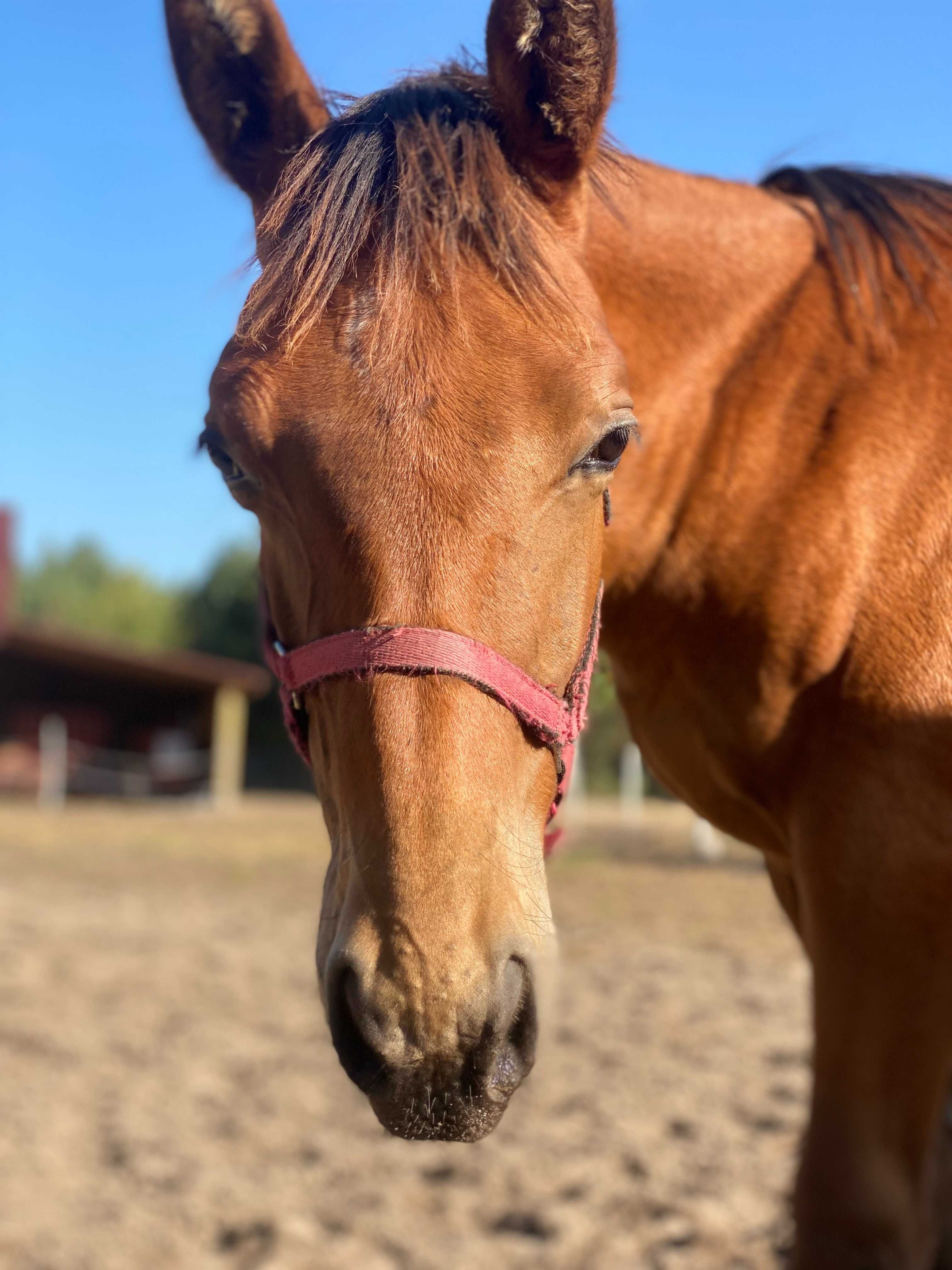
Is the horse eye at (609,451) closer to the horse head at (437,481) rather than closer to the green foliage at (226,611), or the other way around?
the horse head at (437,481)

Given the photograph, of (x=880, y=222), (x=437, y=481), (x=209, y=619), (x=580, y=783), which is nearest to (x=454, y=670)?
(x=437, y=481)

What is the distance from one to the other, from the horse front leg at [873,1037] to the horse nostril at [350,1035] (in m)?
0.87

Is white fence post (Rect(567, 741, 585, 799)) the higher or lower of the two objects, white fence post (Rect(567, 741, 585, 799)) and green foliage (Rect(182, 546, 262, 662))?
the higher

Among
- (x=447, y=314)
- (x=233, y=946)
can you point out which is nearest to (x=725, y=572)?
(x=447, y=314)

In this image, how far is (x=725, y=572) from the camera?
2094 millimetres

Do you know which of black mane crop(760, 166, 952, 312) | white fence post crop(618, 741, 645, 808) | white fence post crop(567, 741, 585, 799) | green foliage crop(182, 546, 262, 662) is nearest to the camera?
black mane crop(760, 166, 952, 312)

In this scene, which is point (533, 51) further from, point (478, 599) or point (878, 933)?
point (878, 933)

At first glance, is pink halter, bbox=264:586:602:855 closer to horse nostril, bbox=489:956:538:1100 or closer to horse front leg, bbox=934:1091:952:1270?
horse nostril, bbox=489:956:538:1100

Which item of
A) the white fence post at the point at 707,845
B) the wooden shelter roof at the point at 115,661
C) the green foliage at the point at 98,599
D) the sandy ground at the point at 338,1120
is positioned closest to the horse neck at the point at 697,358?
the sandy ground at the point at 338,1120

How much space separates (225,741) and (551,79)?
23.0m

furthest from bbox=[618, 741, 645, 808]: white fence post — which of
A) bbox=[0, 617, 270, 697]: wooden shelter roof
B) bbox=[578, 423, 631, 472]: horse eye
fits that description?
bbox=[578, 423, 631, 472]: horse eye

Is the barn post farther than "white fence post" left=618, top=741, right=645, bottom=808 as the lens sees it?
Yes

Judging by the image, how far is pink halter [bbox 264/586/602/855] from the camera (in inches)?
59.3

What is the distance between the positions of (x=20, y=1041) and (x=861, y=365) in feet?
16.1
